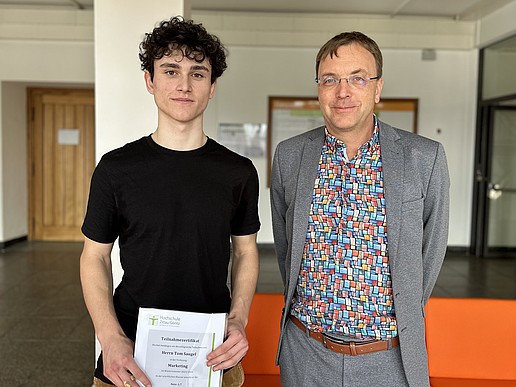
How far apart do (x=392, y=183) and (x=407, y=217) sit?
13 centimetres

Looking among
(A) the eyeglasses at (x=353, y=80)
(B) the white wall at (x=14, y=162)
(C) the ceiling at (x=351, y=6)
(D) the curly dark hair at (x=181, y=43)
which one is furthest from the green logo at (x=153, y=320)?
(B) the white wall at (x=14, y=162)

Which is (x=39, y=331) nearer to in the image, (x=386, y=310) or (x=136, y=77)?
(x=136, y=77)

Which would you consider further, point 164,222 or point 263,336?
point 263,336

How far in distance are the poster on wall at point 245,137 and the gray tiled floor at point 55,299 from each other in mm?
1732

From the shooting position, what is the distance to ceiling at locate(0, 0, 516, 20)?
7906 millimetres

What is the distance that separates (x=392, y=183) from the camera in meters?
1.84

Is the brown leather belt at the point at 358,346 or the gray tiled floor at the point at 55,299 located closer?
the brown leather belt at the point at 358,346

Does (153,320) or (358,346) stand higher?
(153,320)

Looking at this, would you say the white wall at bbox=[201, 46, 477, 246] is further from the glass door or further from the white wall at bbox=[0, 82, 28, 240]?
the white wall at bbox=[0, 82, 28, 240]

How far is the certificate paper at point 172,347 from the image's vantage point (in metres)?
1.49

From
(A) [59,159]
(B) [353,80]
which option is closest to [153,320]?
(B) [353,80]

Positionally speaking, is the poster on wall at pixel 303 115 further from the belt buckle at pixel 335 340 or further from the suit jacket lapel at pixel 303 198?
the belt buckle at pixel 335 340

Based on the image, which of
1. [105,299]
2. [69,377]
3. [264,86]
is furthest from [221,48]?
[264,86]

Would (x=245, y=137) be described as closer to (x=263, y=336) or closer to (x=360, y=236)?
(x=263, y=336)
